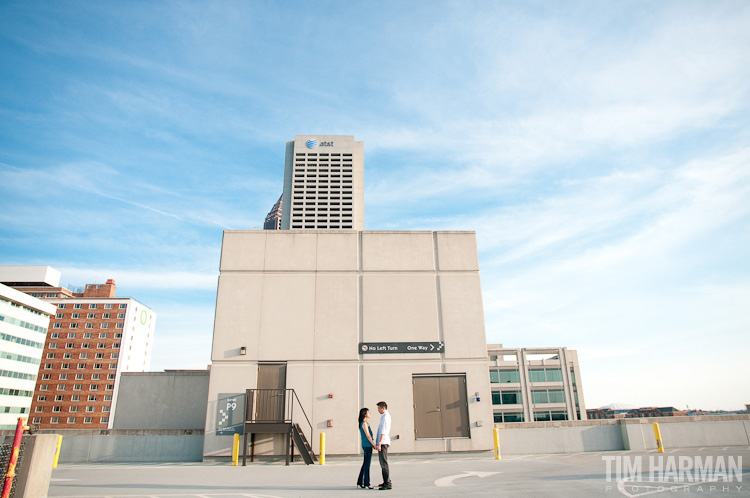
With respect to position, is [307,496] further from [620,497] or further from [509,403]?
[509,403]

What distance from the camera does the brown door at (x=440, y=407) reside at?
14.6 metres

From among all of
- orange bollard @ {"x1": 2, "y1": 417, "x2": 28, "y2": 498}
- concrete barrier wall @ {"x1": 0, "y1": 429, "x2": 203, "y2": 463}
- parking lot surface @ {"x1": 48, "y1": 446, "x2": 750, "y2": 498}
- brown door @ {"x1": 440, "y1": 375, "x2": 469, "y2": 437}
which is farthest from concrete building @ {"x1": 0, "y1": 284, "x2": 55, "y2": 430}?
orange bollard @ {"x1": 2, "y1": 417, "x2": 28, "y2": 498}

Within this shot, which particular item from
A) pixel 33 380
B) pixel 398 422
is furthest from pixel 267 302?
pixel 33 380

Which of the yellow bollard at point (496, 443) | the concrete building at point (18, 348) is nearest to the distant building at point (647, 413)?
the yellow bollard at point (496, 443)

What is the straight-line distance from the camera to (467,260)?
16359mm

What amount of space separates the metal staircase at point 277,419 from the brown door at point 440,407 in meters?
3.67

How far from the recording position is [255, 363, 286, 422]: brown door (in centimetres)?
1427

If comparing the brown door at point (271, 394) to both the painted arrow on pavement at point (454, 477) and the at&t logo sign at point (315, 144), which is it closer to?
the painted arrow on pavement at point (454, 477)

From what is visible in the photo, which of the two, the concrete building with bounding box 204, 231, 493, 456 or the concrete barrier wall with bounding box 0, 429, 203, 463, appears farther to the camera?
the concrete building with bounding box 204, 231, 493, 456

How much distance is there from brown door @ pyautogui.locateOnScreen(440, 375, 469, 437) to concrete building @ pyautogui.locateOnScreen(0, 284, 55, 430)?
108853 millimetres

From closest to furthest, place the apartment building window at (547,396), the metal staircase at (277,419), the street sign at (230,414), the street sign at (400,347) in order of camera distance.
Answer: the metal staircase at (277,419) < the street sign at (230,414) < the street sign at (400,347) < the apartment building window at (547,396)

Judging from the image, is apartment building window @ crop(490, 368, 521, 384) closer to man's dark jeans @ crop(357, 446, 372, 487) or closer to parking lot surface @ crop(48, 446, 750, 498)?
parking lot surface @ crop(48, 446, 750, 498)

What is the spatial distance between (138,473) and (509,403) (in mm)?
81703

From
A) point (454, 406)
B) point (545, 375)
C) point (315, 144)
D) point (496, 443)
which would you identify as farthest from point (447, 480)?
point (315, 144)
